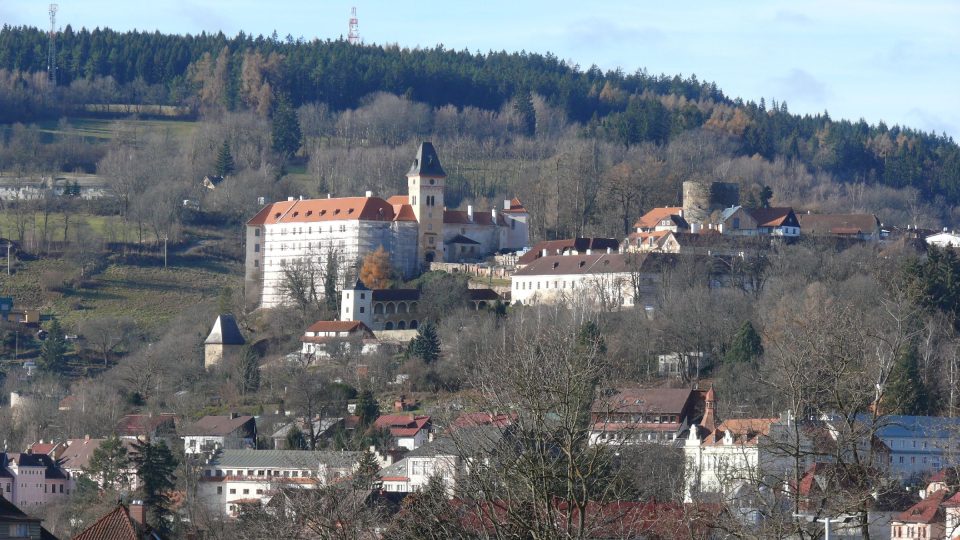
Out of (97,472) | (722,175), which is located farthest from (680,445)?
(722,175)

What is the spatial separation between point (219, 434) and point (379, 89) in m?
73.3

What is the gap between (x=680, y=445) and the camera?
5934 centimetres

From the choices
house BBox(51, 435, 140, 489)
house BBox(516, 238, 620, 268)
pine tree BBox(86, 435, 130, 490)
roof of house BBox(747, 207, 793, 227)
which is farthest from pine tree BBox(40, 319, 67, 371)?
roof of house BBox(747, 207, 793, 227)

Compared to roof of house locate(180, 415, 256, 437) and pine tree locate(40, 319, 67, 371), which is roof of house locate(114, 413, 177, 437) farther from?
pine tree locate(40, 319, 67, 371)

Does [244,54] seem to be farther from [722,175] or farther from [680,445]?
[680,445]

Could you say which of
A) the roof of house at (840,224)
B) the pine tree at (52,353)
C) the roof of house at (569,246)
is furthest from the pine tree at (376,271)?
the roof of house at (840,224)

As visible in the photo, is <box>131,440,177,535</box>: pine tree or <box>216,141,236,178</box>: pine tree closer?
<box>131,440,177,535</box>: pine tree

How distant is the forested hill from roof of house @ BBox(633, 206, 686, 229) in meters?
29.9

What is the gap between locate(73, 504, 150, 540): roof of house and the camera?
29922 millimetres

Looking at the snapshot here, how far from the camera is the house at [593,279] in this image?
81812 millimetres

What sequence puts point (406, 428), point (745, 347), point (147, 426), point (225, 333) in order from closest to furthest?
1. point (406, 428)
2. point (745, 347)
3. point (147, 426)
4. point (225, 333)

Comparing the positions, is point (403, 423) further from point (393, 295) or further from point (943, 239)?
point (943, 239)

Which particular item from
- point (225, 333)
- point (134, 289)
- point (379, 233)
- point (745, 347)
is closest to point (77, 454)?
point (225, 333)

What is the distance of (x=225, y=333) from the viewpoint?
279 feet
